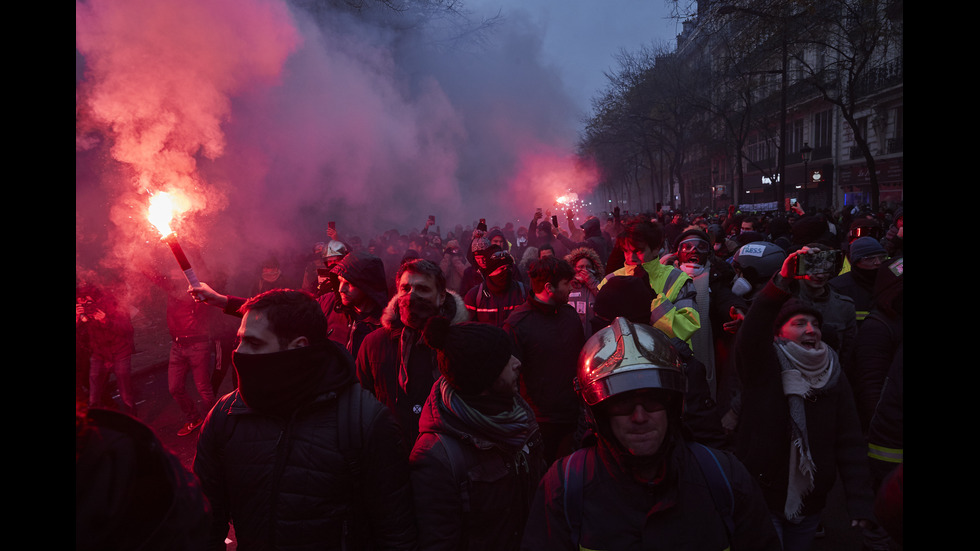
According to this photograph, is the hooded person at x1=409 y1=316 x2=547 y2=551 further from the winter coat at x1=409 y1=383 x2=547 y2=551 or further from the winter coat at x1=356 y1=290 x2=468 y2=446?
the winter coat at x1=356 y1=290 x2=468 y2=446

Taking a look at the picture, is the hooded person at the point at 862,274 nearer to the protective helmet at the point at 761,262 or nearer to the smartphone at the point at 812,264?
the protective helmet at the point at 761,262

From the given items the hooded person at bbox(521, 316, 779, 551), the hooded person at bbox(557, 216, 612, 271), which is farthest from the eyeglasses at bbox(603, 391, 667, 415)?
the hooded person at bbox(557, 216, 612, 271)

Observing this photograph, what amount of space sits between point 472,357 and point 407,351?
32.7 inches

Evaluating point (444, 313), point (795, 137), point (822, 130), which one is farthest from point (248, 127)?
point (795, 137)

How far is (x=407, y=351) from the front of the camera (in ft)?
9.08

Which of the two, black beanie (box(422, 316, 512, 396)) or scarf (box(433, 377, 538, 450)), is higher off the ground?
black beanie (box(422, 316, 512, 396))

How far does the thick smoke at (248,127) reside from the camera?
24.5ft

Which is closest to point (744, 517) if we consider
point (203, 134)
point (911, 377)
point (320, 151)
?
point (911, 377)

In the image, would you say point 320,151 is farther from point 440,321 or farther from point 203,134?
point 440,321

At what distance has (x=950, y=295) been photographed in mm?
1873

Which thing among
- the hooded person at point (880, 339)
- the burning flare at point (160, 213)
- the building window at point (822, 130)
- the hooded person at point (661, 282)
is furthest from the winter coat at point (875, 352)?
the building window at point (822, 130)

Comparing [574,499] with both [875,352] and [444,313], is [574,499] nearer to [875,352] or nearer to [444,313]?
[444,313]

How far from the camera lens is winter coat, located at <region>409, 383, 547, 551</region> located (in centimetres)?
191

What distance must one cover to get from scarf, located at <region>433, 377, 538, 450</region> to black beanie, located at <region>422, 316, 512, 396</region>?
48 millimetres
